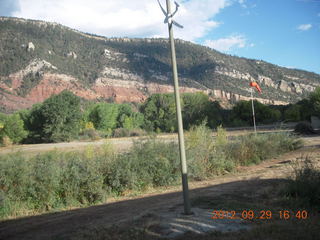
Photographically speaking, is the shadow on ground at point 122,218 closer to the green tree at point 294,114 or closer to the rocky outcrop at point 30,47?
the green tree at point 294,114

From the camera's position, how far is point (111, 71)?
120m

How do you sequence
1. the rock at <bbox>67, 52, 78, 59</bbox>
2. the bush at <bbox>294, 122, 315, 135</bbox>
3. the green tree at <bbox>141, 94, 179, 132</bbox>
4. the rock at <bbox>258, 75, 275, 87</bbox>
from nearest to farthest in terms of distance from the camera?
1. the bush at <bbox>294, 122, 315, 135</bbox>
2. the green tree at <bbox>141, 94, 179, 132</bbox>
3. the rock at <bbox>67, 52, 78, 59</bbox>
4. the rock at <bbox>258, 75, 275, 87</bbox>

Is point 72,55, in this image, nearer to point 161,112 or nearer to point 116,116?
point 116,116

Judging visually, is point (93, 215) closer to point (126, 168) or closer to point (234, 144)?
point (126, 168)

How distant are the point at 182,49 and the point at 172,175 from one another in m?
123

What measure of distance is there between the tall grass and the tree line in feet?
102

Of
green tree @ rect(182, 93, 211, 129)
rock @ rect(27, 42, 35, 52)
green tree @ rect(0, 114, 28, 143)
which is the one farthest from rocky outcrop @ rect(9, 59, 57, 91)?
green tree @ rect(182, 93, 211, 129)

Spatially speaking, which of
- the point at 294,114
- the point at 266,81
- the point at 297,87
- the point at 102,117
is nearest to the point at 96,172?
the point at 294,114

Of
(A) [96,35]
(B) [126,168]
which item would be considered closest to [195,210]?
(B) [126,168]

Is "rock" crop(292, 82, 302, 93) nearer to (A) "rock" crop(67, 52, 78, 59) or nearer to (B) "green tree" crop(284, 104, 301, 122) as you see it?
(B) "green tree" crop(284, 104, 301, 122)

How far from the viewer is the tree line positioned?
54312 millimetres

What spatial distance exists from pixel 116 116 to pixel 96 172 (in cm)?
6808

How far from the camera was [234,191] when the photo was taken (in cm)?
852

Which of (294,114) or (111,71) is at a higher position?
(111,71)
